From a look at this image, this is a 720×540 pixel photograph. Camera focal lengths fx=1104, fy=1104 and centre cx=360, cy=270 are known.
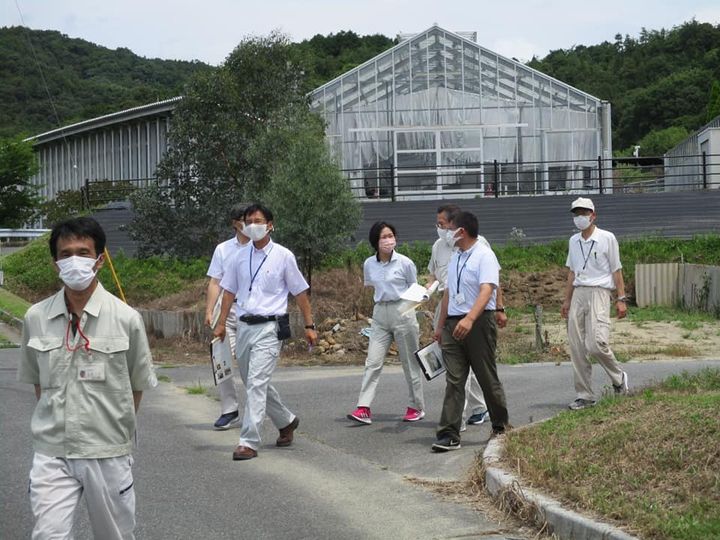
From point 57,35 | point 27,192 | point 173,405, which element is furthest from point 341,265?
point 57,35

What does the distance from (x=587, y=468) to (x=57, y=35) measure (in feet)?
241

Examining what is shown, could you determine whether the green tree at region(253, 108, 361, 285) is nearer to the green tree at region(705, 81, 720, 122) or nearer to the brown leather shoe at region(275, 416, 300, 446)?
the brown leather shoe at region(275, 416, 300, 446)

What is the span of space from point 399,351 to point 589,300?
1.96 metres

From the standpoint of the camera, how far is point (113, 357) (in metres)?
5.20

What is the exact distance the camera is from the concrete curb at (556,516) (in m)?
6.37

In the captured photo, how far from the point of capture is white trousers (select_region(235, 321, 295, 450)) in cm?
933

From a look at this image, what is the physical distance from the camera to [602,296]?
434 inches

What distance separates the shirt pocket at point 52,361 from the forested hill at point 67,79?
35127mm

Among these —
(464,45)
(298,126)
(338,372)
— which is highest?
(464,45)

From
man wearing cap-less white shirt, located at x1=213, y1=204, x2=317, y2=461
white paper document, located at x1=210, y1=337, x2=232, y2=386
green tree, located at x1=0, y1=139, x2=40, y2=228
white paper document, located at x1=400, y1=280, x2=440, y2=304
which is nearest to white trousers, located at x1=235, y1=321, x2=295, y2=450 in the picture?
man wearing cap-less white shirt, located at x1=213, y1=204, x2=317, y2=461

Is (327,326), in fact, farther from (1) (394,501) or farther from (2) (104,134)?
(2) (104,134)

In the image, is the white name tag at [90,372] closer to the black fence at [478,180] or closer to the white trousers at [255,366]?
the white trousers at [255,366]

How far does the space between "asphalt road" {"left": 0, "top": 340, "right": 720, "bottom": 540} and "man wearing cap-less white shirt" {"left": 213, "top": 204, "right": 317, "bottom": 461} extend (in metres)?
0.39

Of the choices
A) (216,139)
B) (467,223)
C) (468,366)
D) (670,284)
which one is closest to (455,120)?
(216,139)
